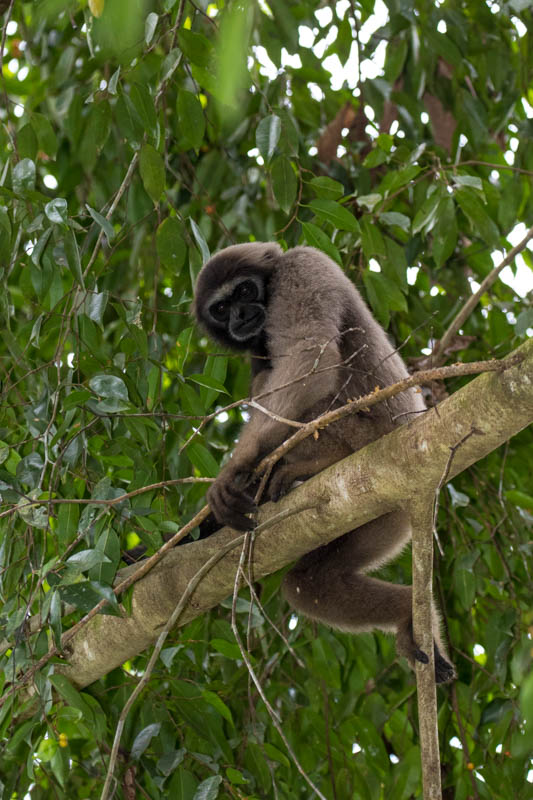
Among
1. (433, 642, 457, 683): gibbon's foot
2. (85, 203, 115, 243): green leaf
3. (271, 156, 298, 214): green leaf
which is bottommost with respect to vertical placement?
(433, 642, 457, 683): gibbon's foot

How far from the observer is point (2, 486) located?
101 inches

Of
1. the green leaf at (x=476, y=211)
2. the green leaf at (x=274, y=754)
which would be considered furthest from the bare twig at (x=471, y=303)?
the green leaf at (x=274, y=754)

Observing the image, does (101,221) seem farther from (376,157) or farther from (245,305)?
(376,157)

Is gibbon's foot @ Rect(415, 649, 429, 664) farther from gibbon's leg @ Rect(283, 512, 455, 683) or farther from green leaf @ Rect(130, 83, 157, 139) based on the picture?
green leaf @ Rect(130, 83, 157, 139)

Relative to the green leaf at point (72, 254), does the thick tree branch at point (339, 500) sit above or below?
below

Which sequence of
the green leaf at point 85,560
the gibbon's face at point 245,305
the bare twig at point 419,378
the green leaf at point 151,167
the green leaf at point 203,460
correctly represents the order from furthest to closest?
the gibbon's face at point 245,305 < the green leaf at point 203,460 < the green leaf at point 151,167 < the green leaf at point 85,560 < the bare twig at point 419,378

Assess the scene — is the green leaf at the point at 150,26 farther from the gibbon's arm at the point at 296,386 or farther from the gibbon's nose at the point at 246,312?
the gibbon's nose at the point at 246,312

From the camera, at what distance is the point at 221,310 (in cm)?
394

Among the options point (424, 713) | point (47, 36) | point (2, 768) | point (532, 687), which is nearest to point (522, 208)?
point (47, 36)

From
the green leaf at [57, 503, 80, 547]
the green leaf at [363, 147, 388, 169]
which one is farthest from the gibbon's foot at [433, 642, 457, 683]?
the green leaf at [363, 147, 388, 169]

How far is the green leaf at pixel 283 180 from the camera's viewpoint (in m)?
3.09

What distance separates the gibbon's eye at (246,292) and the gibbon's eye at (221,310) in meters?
0.12

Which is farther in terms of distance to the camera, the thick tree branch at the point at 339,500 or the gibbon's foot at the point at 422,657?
the gibbon's foot at the point at 422,657

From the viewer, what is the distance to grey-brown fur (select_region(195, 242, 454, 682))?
302cm
